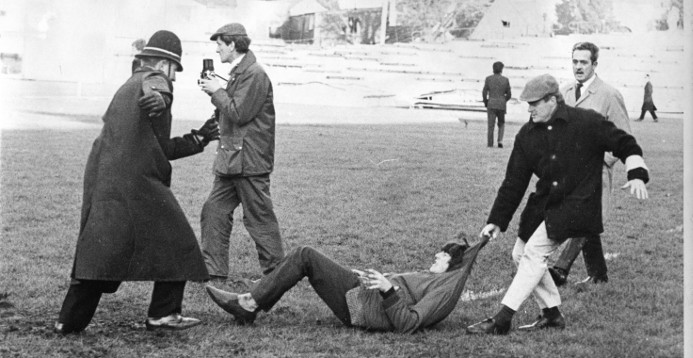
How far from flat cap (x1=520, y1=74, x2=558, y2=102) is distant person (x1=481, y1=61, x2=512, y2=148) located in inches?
110

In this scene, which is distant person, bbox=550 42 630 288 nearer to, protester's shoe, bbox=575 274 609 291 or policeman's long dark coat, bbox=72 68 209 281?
protester's shoe, bbox=575 274 609 291

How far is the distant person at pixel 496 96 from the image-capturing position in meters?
8.54

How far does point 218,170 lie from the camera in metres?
6.15

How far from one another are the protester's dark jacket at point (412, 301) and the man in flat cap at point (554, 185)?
0.20m

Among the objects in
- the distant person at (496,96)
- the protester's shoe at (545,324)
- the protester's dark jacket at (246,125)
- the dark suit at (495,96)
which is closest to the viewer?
the protester's shoe at (545,324)

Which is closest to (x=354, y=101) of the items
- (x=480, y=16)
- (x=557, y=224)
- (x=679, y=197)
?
(x=480, y=16)

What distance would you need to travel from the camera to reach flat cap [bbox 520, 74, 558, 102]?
4914 mm

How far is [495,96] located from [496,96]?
0.08ft

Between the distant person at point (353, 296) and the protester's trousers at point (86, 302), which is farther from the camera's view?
the distant person at point (353, 296)

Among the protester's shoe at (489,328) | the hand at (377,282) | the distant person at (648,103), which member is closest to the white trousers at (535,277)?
the protester's shoe at (489,328)

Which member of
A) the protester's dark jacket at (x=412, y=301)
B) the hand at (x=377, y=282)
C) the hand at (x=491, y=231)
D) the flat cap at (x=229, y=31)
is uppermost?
the flat cap at (x=229, y=31)

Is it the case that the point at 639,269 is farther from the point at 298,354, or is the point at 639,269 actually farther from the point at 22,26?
the point at 22,26

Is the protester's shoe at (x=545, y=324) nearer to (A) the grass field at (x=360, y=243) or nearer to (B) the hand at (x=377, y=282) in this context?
(A) the grass field at (x=360, y=243)

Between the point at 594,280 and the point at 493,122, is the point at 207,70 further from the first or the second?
the point at 493,122
